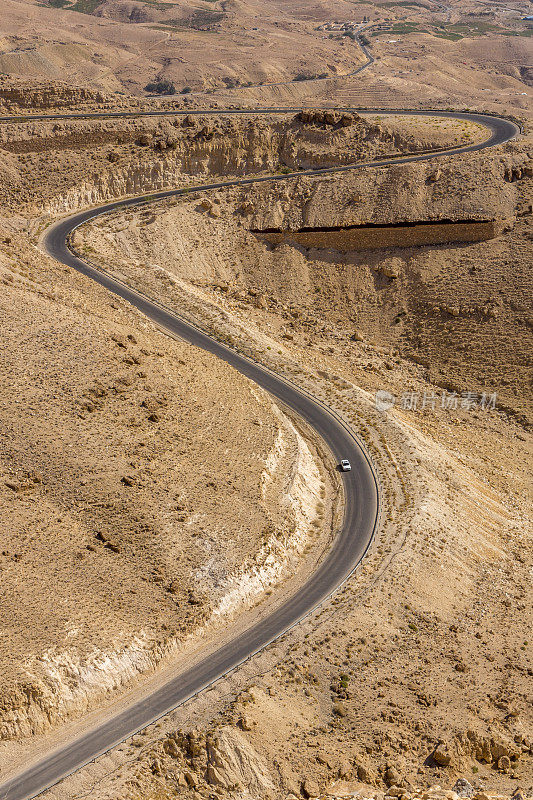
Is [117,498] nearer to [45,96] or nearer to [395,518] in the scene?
[395,518]

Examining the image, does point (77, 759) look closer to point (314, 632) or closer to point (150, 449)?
point (314, 632)

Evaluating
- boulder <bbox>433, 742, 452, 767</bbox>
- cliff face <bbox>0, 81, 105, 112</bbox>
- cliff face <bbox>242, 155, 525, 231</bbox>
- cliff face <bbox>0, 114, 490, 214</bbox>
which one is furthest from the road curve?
cliff face <bbox>0, 81, 105, 112</bbox>

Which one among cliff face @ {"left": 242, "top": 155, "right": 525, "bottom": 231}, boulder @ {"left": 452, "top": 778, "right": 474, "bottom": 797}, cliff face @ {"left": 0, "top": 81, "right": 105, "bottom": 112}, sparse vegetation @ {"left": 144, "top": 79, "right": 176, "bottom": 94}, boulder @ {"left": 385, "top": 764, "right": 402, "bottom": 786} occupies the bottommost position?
boulder @ {"left": 385, "top": 764, "right": 402, "bottom": 786}

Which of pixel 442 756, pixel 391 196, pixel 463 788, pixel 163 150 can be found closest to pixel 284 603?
pixel 442 756

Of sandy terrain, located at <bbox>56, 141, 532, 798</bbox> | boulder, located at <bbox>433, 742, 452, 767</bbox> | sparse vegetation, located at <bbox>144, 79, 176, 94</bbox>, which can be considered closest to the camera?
sandy terrain, located at <bbox>56, 141, 532, 798</bbox>

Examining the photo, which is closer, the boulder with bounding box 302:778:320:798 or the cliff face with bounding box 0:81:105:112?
the boulder with bounding box 302:778:320:798

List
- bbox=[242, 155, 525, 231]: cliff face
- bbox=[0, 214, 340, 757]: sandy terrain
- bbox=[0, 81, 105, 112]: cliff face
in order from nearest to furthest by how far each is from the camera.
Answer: bbox=[0, 214, 340, 757]: sandy terrain
bbox=[242, 155, 525, 231]: cliff face
bbox=[0, 81, 105, 112]: cliff face

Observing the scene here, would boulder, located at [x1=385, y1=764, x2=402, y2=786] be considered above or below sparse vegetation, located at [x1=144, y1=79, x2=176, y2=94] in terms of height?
below

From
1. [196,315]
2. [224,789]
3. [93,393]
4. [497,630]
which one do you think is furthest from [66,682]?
[196,315]

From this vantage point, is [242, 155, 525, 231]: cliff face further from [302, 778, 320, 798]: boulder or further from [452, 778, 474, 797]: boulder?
[302, 778, 320, 798]: boulder
